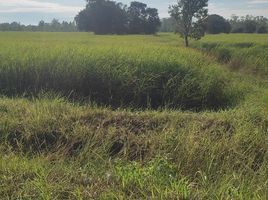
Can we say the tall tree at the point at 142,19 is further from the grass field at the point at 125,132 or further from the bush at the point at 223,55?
the grass field at the point at 125,132

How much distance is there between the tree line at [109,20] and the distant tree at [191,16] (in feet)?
73.9

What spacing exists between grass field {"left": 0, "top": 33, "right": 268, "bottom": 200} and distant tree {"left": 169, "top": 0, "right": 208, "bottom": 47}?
16.3m

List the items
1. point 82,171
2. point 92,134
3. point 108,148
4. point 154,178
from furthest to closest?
1. point 92,134
2. point 108,148
3. point 82,171
4. point 154,178

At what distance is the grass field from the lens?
3.63m

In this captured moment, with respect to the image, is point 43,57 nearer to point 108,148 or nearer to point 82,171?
point 108,148

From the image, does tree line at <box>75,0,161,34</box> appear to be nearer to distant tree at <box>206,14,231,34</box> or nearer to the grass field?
distant tree at <box>206,14,231,34</box>

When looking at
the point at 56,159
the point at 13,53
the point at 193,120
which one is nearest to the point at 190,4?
the point at 13,53

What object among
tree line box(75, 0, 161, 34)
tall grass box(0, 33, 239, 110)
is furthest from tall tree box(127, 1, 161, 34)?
tall grass box(0, 33, 239, 110)

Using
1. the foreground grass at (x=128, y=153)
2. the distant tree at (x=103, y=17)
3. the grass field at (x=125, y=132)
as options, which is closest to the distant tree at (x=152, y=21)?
the distant tree at (x=103, y=17)

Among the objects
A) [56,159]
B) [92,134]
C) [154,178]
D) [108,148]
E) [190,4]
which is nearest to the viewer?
[154,178]

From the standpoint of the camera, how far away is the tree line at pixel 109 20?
4844 cm

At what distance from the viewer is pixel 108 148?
16.2ft

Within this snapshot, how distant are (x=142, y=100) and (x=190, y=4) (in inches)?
740

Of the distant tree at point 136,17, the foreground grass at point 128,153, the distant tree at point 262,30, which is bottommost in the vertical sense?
the foreground grass at point 128,153
